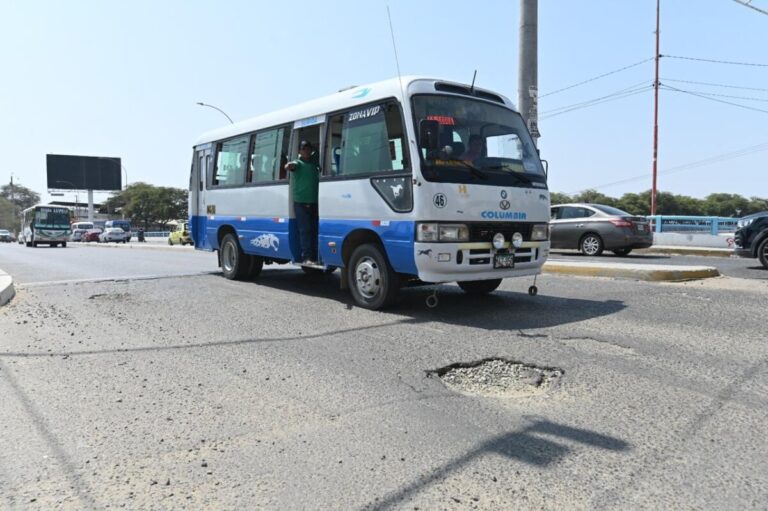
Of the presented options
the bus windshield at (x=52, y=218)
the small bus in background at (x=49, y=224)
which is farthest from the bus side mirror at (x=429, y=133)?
the bus windshield at (x=52, y=218)

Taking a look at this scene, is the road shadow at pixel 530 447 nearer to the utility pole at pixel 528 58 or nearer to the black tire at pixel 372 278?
the black tire at pixel 372 278

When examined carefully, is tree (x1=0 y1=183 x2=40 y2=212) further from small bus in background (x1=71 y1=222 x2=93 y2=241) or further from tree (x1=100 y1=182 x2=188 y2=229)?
small bus in background (x1=71 y1=222 x2=93 y2=241)

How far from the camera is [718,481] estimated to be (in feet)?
8.61

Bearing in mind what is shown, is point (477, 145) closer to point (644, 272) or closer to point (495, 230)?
point (495, 230)

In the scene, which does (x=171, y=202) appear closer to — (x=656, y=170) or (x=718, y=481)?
(x=656, y=170)

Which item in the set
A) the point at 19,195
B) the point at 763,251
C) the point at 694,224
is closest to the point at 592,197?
the point at 694,224

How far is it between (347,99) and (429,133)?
73.9 inches

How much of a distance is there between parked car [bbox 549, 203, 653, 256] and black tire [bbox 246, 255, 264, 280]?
307 inches

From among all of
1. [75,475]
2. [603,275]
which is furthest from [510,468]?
[603,275]

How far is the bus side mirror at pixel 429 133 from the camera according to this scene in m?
5.98

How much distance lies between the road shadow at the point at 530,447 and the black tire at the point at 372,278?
3.53 m

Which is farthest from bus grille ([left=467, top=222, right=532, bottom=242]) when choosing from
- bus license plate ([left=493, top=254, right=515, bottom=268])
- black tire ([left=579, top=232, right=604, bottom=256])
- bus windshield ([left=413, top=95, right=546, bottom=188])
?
black tire ([left=579, top=232, right=604, bottom=256])

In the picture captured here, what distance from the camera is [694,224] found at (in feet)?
68.5

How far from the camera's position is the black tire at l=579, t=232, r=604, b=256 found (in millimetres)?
15184
